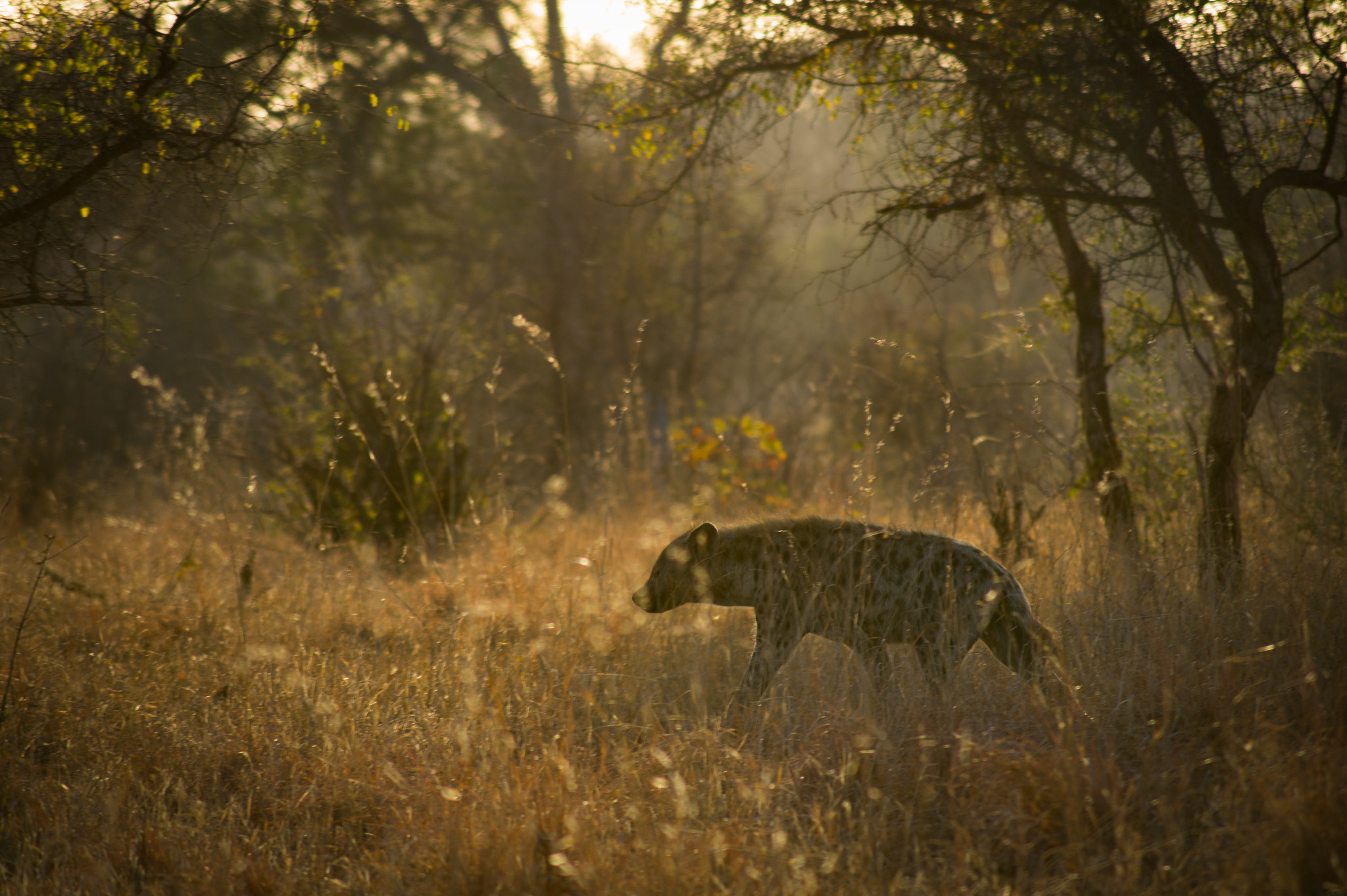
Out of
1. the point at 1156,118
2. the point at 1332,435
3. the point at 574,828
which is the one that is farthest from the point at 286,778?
the point at 1332,435

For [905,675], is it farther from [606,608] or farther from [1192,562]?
[1192,562]

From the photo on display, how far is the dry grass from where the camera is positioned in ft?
8.11

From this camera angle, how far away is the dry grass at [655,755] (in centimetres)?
247

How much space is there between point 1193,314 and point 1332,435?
3.25 meters

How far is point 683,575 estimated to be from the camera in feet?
12.5

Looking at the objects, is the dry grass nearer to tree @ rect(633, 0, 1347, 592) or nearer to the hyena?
the hyena

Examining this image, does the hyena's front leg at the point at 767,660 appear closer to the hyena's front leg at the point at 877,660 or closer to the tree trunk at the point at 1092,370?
the hyena's front leg at the point at 877,660

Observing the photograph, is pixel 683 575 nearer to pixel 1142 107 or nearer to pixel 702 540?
pixel 702 540

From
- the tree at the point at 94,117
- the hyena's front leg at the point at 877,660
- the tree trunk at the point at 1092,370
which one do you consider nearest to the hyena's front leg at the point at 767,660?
the hyena's front leg at the point at 877,660

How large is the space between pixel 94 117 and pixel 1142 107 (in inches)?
189

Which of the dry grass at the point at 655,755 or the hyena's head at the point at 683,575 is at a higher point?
the hyena's head at the point at 683,575

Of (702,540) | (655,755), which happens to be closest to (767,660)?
(702,540)

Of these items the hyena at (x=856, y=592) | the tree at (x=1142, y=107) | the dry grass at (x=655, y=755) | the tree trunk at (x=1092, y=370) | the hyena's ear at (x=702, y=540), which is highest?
the tree at (x=1142, y=107)

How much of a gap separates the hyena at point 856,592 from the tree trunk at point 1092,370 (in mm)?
2082
